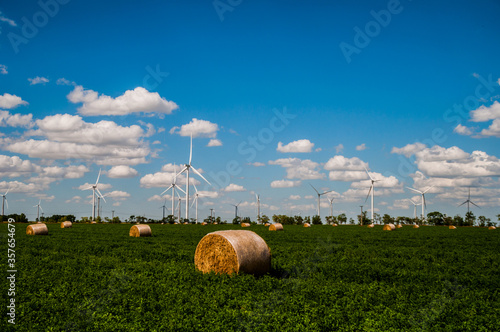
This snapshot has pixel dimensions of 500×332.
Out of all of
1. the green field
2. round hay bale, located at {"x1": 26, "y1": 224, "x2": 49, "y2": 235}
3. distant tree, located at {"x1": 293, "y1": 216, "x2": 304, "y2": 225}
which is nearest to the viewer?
the green field

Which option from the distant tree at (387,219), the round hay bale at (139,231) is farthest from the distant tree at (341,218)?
the round hay bale at (139,231)

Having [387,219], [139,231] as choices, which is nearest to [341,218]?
[387,219]

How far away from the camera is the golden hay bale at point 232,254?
42.2ft

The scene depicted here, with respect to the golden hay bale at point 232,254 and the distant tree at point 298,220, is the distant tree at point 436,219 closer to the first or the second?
the distant tree at point 298,220

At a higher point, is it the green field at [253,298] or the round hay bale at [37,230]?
the green field at [253,298]

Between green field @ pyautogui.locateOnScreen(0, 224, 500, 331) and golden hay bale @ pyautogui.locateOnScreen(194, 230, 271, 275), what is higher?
golden hay bale @ pyautogui.locateOnScreen(194, 230, 271, 275)

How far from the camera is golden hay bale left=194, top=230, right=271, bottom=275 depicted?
42.2 ft

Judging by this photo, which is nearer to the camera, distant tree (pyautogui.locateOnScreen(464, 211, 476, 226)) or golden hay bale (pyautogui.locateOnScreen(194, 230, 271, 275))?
golden hay bale (pyautogui.locateOnScreen(194, 230, 271, 275))

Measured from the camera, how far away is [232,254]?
1291 centimetres

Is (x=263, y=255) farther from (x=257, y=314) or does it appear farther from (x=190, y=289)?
(x=257, y=314)

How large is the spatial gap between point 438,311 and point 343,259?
775 cm

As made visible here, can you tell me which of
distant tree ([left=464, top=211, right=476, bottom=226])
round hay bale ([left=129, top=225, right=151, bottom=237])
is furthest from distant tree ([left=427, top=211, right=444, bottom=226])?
round hay bale ([left=129, top=225, right=151, bottom=237])

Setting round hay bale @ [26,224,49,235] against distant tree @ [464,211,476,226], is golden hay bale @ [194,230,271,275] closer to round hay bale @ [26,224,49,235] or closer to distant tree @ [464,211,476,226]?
round hay bale @ [26,224,49,235]

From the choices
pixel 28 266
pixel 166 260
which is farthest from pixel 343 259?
pixel 28 266
